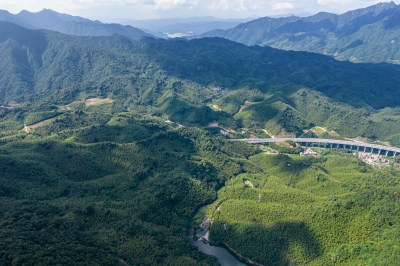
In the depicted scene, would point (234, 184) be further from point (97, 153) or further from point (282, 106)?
point (282, 106)

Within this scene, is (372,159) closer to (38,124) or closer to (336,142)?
(336,142)

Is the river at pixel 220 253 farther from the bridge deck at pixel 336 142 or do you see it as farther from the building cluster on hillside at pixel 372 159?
the building cluster on hillside at pixel 372 159

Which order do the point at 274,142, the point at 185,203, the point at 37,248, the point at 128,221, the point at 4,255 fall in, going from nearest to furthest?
the point at 4,255
the point at 37,248
the point at 128,221
the point at 185,203
the point at 274,142

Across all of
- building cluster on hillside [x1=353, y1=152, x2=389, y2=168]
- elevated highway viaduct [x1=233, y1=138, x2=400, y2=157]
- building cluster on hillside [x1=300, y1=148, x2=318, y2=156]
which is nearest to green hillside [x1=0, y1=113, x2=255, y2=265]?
elevated highway viaduct [x1=233, y1=138, x2=400, y2=157]

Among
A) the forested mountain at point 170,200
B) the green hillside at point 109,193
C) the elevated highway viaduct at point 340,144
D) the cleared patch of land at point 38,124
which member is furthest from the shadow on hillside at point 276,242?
the cleared patch of land at point 38,124

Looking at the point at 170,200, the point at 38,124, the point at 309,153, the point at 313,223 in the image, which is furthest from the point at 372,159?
the point at 38,124

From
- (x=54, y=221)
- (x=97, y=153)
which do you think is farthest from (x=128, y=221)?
(x=97, y=153)

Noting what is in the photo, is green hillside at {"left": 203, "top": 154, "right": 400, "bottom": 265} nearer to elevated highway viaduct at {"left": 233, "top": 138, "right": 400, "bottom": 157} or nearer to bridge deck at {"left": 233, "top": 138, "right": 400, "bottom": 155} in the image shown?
bridge deck at {"left": 233, "top": 138, "right": 400, "bottom": 155}

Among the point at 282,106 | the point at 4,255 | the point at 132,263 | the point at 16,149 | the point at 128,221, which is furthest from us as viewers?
the point at 282,106
